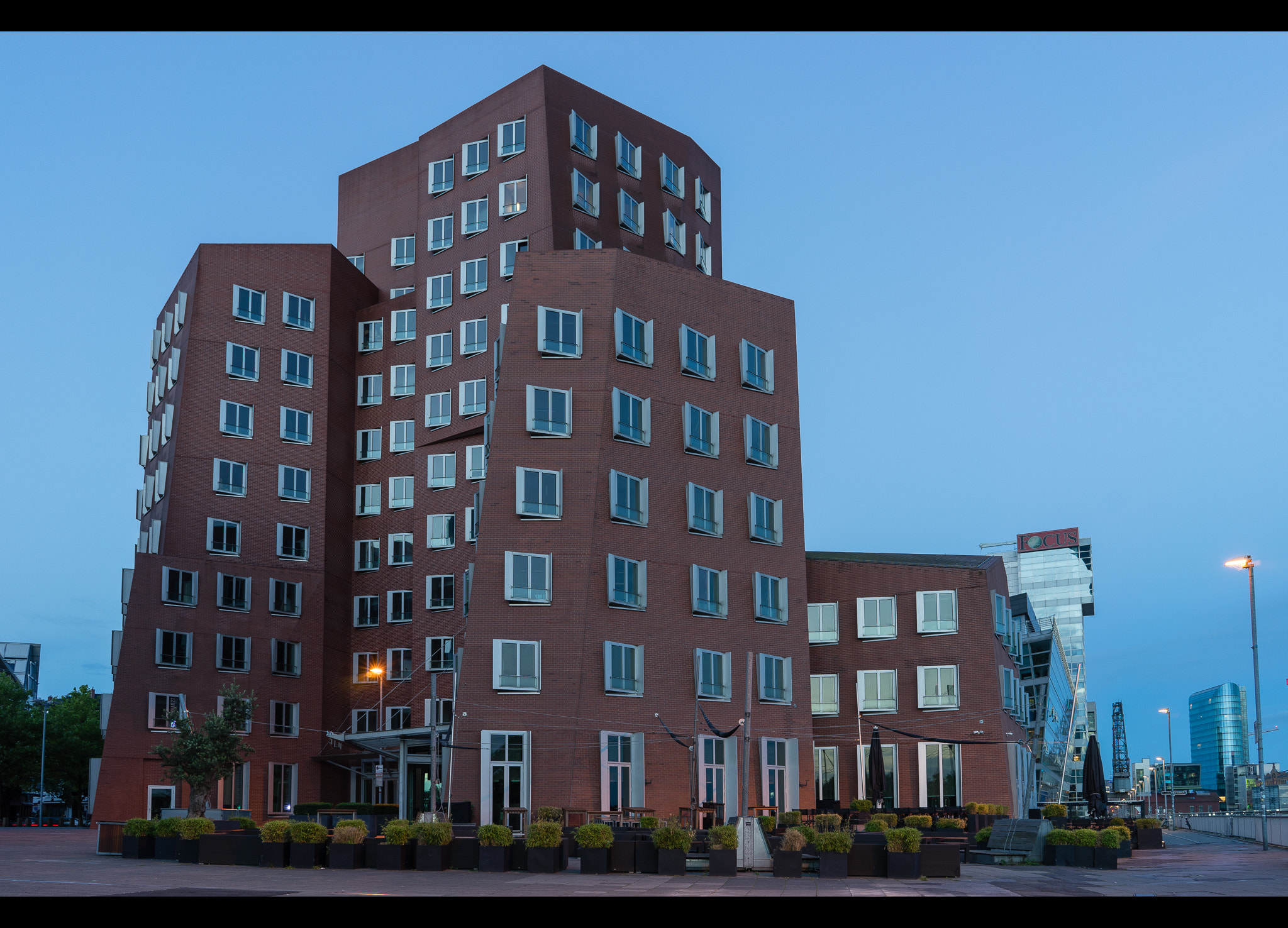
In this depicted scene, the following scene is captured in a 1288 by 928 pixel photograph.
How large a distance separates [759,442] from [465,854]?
29.4 metres

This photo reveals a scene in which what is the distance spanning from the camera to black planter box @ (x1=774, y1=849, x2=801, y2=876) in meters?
A: 25.3

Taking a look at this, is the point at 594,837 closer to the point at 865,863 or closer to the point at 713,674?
the point at 865,863

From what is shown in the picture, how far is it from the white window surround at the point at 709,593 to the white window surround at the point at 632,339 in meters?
8.47

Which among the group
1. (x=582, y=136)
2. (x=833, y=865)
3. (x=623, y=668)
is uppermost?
(x=582, y=136)

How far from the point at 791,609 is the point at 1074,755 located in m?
139

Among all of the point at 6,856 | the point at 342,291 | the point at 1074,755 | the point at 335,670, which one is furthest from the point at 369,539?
the point at 1074,755

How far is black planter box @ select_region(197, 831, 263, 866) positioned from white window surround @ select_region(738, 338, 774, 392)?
3080 cm

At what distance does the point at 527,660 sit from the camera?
45.6 m

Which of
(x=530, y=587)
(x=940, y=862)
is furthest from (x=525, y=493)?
(x=940, y=862)

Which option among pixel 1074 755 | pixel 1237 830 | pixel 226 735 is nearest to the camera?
pixel 226 735

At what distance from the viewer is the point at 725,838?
86.2 feet

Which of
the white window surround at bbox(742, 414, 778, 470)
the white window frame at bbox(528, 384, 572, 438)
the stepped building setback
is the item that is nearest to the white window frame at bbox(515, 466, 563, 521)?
the stepped building setback

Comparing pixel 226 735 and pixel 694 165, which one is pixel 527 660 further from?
pixel 694 165

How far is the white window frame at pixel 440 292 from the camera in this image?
66.4 m
